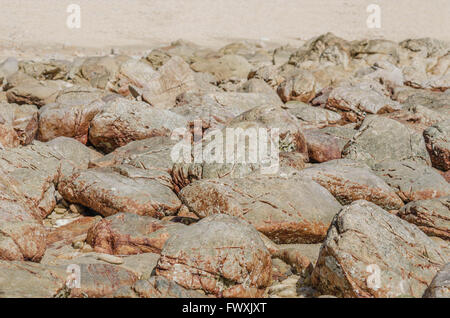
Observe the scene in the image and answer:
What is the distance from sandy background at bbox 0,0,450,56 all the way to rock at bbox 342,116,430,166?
26.2 m

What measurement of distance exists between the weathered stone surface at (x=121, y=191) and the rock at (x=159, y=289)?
10.5ft

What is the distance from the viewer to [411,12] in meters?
56.9

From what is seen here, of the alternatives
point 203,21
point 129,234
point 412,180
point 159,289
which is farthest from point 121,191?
point 203,21

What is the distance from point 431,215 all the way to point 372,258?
305 cm

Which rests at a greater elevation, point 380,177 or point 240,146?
point 240,146

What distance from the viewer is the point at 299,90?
53.1ft

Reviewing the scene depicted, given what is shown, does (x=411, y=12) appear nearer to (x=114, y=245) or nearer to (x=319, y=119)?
(x=319, y=119)

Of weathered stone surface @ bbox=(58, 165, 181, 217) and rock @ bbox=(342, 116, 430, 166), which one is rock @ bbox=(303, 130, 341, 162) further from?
weathered stone surface @ bbox=(58, 165, 181, 217)

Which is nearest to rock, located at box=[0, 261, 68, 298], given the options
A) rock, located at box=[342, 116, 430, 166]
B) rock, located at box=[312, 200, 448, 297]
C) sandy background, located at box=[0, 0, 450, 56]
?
rock, located at box=[312, 200, 448, 297]

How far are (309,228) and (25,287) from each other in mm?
4405

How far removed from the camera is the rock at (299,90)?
16172mm

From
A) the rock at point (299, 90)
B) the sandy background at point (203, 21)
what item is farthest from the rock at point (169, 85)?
the sandy background at point (203, 21)

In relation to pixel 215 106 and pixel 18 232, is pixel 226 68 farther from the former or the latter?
pixel 18 232
